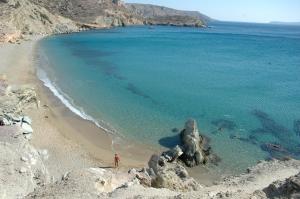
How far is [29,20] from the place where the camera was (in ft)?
355

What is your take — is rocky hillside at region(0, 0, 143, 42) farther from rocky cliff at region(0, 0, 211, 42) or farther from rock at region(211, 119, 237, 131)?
rock at region(211, 119, 237, 131)

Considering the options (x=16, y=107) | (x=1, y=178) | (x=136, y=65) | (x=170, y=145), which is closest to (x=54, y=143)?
(x=16, y=107)

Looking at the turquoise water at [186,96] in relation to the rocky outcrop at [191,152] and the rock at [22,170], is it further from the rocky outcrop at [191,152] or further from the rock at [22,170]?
the rock at [22,170]

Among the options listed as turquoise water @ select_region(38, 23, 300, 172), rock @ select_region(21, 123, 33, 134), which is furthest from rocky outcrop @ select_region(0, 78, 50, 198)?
turquoise water @ select_region(38, 23, 300, 172)

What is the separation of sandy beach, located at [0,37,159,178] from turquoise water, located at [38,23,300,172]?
1.44 metres

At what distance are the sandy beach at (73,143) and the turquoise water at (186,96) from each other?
1.44m

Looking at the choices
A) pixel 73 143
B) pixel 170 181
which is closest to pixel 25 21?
pixel 73 143

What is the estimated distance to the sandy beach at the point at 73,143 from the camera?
27.7 meters

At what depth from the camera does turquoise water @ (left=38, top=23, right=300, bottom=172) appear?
32.6 meters

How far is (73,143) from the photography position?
31172 millimetres

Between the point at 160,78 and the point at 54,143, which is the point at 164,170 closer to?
the point at 54,143

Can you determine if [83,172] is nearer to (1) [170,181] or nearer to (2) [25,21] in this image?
(1) [170,181]

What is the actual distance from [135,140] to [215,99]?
51.6 feet

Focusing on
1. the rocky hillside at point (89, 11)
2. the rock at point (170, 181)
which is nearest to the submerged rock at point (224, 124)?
the rock at point (170, 181)
